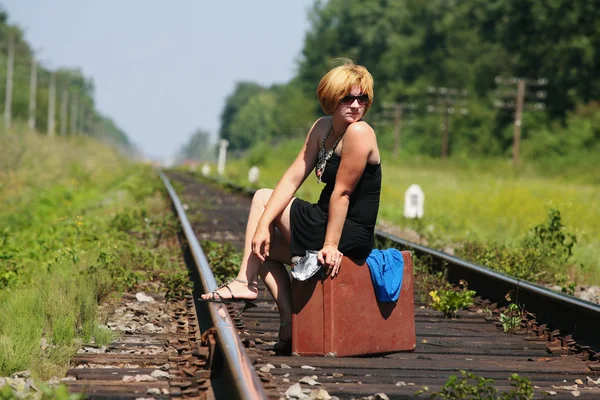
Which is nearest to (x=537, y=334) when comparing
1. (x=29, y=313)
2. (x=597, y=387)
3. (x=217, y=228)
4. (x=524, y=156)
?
(x=597, y=387)

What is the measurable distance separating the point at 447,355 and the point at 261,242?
121 cm

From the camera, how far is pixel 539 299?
20.3ft

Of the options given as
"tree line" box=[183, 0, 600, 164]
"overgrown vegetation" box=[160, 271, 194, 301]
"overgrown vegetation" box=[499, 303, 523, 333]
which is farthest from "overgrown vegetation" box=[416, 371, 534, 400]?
"tree line" box=[183, 0, 600, 164]

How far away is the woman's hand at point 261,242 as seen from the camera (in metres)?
4.77

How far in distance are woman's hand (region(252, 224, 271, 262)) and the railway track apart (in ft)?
1.28

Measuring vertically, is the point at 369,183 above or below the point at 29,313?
above

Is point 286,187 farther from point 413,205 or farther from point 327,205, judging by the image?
point 413,205

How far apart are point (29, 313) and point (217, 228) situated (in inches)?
271

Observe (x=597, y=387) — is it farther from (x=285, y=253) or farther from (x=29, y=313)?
(x=29, y=313)

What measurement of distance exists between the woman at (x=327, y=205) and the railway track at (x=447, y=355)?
33cm

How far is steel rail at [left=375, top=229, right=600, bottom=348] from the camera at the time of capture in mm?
5473

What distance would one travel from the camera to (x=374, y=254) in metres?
4.99

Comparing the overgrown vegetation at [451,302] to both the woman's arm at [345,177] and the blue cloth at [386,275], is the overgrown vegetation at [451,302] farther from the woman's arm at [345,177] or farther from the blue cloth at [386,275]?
the woman's arm at [345,177]

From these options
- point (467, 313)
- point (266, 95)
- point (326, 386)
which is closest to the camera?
point (326, 386)
